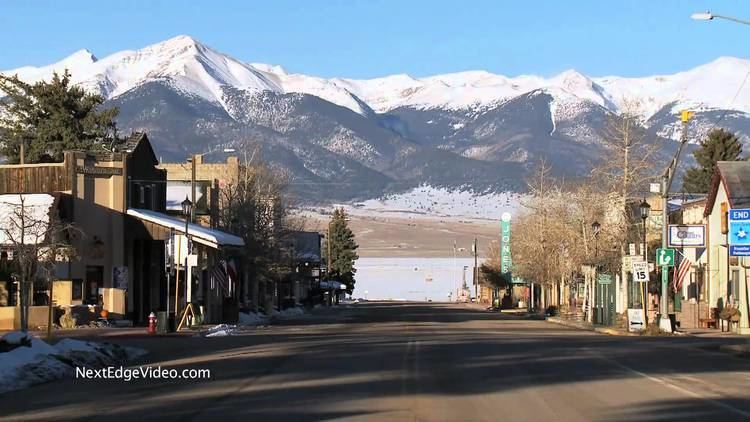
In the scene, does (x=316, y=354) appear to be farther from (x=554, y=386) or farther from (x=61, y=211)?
(x=61, y=211)

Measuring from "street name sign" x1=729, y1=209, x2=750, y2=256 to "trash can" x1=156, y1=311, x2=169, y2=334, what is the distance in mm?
20139

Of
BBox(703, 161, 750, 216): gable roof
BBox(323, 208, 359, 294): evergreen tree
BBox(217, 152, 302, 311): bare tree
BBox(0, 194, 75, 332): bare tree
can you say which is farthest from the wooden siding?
BBox(323, 208, 359, 294): evergreen tree

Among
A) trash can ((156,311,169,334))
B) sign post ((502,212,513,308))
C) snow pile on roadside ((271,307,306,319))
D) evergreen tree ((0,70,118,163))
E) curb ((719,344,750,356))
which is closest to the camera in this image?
curb ((719,344,750,356))

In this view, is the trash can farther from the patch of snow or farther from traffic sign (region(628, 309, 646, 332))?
traffic sign (region(628, 309, 646, 332))

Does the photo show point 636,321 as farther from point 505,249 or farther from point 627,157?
point 505,249

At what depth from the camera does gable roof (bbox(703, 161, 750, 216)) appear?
49178mm

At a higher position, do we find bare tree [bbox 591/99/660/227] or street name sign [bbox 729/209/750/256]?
bare tree [bbox 591/99/660/227]

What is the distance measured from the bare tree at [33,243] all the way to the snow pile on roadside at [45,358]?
4.19 metres

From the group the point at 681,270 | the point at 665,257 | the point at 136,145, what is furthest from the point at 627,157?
the point at 136,145

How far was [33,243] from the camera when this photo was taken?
36469mm

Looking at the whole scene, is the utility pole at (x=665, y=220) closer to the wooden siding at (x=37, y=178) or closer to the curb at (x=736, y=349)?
the curb at (x=736, y=349)

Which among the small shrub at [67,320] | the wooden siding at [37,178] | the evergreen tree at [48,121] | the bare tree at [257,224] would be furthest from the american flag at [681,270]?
the evergreen tree at [48,121]

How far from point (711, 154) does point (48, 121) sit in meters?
50.6

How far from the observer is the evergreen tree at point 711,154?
90.8 meters
